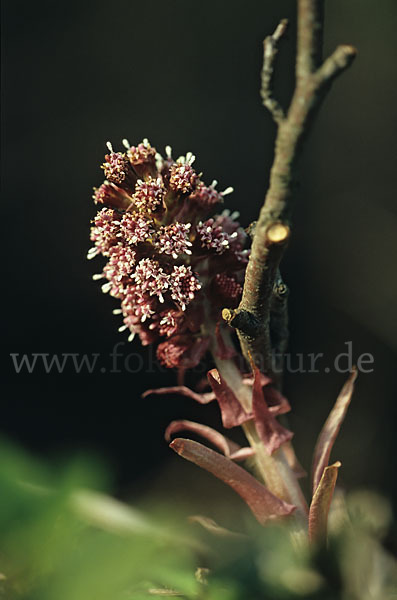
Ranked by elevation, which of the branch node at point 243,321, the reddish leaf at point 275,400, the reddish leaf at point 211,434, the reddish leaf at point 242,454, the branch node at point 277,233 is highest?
the branch node at point 277,233

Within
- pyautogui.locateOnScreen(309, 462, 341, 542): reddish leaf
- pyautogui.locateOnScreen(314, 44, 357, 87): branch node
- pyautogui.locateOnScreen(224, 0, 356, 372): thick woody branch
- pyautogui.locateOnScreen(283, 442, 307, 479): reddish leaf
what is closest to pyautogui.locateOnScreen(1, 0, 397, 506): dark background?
pyautogui.locateOnScreen(283, 442, 307, 479): reddish leaf

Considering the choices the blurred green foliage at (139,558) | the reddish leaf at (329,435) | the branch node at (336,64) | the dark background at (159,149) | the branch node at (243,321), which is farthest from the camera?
the dark background at (159,149)

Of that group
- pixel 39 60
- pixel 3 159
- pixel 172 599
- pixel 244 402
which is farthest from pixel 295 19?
pixel 172 599

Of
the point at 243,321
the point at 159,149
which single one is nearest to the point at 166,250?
the point at 243,321

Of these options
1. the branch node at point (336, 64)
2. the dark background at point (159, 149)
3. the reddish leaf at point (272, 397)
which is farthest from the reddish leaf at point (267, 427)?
the dark background at point (159, 149)

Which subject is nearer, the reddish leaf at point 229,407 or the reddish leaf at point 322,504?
the reddish leaf at point 322,504

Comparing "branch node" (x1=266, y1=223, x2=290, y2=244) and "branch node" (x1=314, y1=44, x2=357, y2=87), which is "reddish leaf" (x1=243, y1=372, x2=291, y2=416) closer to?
"branch node" (x1=266, y1=223, x2=290, y2=244)

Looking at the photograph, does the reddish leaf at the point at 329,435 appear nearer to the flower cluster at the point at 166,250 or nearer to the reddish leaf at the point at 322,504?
the reddish leaf at the point at 322,504

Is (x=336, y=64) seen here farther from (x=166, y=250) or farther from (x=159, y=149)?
(x=159, y=149)
